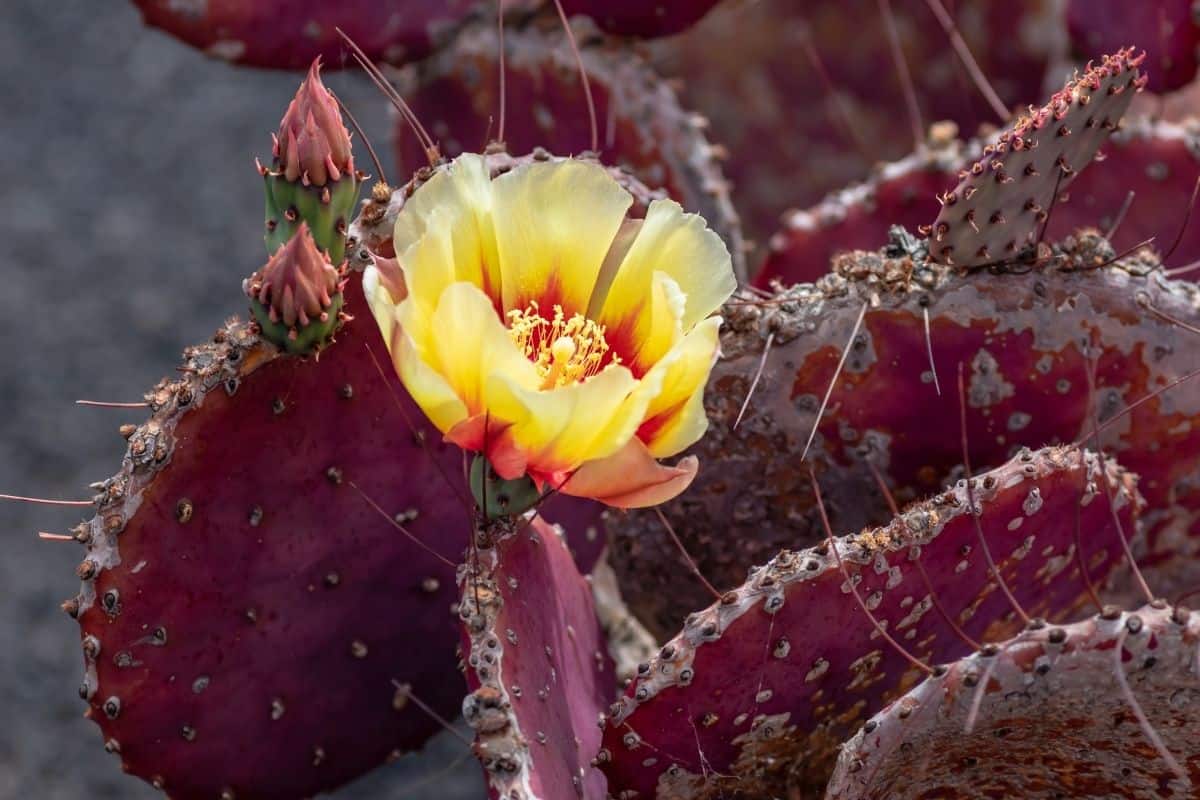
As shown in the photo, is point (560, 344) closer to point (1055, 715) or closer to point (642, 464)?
point (642, 464)

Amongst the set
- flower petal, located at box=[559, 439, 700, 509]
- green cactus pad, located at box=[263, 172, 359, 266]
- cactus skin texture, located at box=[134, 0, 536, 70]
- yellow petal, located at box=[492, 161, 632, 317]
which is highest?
cactus skin texture, located at box=[134, 0, 536, 70]

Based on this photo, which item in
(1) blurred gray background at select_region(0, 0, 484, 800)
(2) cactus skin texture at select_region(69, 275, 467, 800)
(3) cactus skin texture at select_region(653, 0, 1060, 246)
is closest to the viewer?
(2) cactus skin texture at select_region(69, 275, 467, 800)

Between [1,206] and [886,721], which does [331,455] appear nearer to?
[886,721]

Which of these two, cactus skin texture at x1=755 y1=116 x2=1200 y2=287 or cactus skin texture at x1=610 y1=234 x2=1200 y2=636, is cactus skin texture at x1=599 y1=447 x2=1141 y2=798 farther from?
cactus skin texture at x1=755 y1=116 x2=1200 y2=287

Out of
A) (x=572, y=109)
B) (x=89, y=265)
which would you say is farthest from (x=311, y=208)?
(x=89, y=265)

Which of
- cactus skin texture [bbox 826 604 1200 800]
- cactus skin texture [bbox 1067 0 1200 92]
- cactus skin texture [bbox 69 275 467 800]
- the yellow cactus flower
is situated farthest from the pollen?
cactus skin texture [bbox 1067 0 1200 92]

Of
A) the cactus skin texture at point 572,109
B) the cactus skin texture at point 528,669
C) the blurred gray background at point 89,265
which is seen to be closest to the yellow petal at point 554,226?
the cactus skin texture at point 528,669
